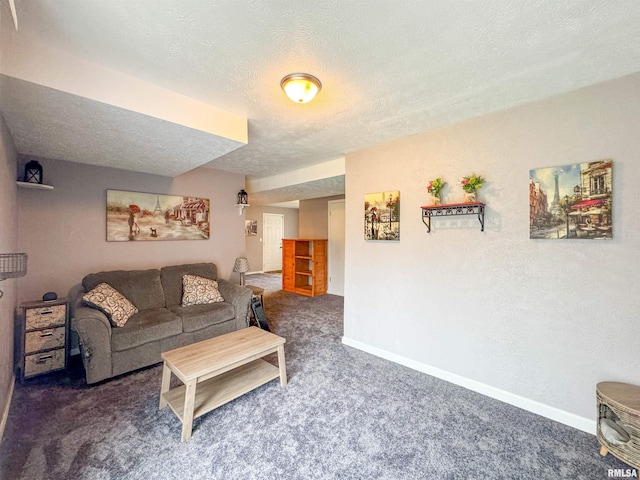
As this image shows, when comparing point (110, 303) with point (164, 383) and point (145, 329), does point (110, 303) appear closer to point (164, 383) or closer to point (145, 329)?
point (145, 329)

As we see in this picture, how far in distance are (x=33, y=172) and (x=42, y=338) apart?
5.35 ft

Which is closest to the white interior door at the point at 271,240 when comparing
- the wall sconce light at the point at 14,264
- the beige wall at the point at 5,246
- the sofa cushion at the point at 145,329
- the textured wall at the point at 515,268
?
the sofa cushion at the point at 145,329

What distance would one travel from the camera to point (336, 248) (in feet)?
20.5

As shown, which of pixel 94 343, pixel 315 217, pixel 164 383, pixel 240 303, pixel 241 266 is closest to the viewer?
pixel 164 383

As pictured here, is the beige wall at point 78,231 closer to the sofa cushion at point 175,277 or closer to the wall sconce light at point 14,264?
the sofa cushion at point 175,277

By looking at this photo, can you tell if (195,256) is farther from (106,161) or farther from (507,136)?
(507,136)

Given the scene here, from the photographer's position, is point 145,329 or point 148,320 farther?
point 148,320

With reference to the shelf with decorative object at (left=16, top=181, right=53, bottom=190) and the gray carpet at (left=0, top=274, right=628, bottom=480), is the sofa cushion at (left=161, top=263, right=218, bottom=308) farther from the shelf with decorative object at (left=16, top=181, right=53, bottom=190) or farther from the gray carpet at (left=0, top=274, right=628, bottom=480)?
the shelf with decorative object at (left=16, top=181, right=53, bottom=190)

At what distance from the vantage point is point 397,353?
295 centimetres

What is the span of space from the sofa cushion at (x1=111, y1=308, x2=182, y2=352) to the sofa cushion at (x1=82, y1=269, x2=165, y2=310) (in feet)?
0.55

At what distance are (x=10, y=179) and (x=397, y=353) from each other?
3.89m

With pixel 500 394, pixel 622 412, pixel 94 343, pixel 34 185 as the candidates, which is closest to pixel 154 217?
pixel 34 185

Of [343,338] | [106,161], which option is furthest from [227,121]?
[343,338]

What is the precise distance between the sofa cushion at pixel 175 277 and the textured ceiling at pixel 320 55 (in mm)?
1634
